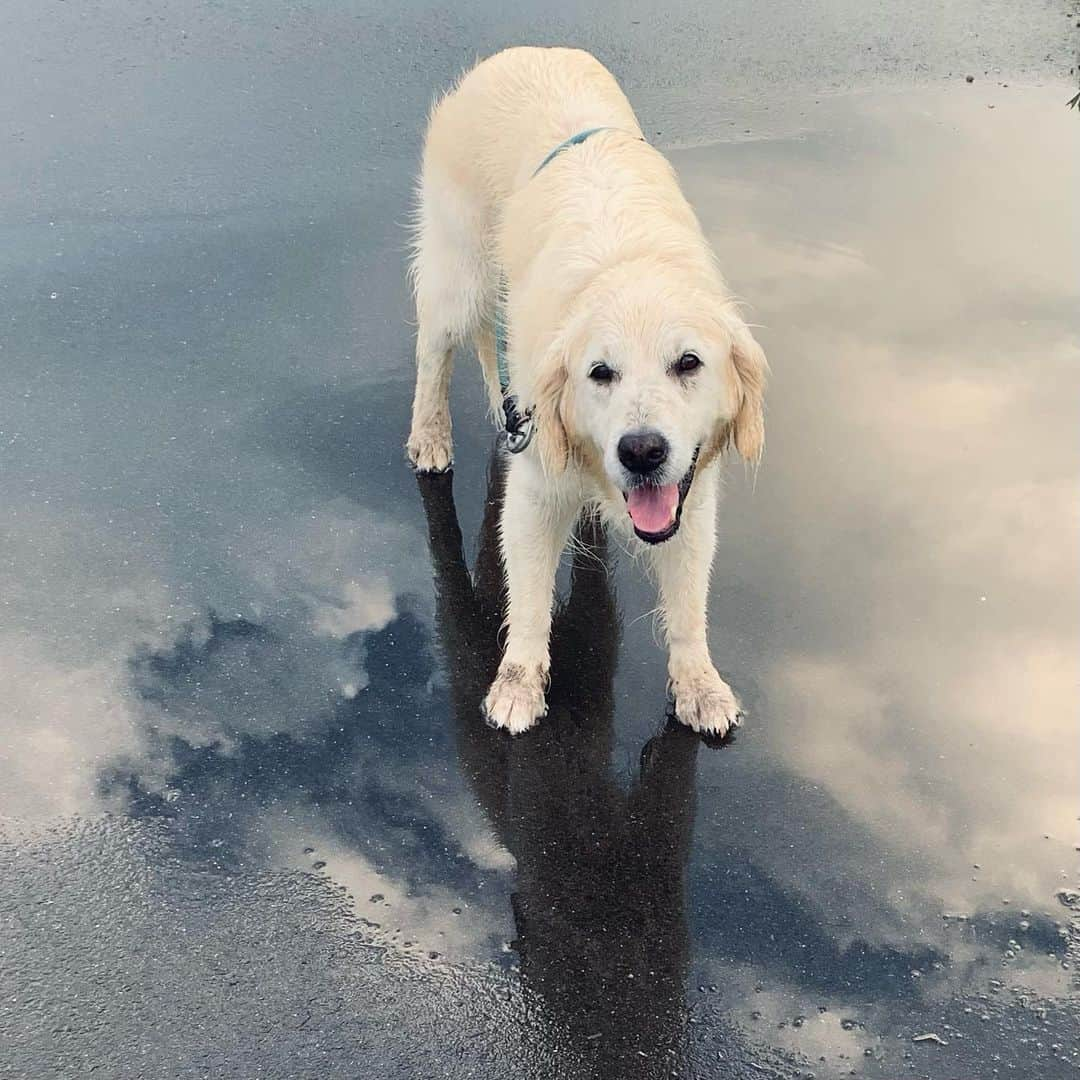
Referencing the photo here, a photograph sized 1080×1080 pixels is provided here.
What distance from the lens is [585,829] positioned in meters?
3.40

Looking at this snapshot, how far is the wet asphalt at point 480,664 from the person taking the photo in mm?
2932

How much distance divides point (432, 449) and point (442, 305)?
61cm

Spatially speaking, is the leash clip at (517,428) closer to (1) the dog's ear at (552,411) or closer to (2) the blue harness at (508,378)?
(2) the blue harness at (508,378)

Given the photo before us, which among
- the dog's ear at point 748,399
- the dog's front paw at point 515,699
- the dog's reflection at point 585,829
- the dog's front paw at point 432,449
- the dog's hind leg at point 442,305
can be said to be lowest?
the dog's reflection at point 585,829

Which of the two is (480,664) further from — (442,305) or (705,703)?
(442,305)

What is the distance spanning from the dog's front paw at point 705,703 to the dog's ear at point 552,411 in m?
0.90

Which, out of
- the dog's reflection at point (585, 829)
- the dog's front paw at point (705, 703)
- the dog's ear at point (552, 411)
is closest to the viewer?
the dog's reflection at point (585, 829)

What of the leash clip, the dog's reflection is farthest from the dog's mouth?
the dog's reflection

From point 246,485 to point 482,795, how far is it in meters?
1.86

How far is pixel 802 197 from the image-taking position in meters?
6.60

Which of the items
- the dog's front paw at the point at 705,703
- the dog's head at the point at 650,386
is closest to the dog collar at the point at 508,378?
the dog's head at the point at 650,386

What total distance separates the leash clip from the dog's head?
220 mm

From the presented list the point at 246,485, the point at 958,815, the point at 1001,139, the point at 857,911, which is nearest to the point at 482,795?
the point at 857,911

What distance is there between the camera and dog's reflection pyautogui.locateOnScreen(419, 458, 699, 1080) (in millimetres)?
2912
